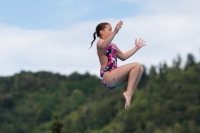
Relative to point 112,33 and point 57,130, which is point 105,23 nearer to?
point 112,33

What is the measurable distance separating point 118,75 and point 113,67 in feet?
1.36

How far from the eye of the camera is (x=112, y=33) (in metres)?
19.3

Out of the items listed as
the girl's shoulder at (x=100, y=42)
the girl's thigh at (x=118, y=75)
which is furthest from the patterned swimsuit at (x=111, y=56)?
the girl's shoulder at (x=100, y=42)

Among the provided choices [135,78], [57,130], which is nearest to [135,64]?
[135,78]

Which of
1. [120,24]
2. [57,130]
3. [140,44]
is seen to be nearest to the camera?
[120,24]

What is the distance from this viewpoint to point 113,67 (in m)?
20.2

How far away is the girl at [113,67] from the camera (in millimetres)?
19719

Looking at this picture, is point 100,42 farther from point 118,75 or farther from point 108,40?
point 118,75

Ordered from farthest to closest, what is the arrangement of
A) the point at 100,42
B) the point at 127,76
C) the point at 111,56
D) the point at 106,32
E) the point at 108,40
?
1. the point at 111,56
2. the point at 127,76
3. the point at 100,42
4. the point at 106,32
5. the point at 108,40

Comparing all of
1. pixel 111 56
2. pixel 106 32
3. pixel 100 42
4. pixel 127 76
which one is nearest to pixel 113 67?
pixel 111 56

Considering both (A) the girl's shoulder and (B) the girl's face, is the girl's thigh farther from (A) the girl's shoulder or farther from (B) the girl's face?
(B) the girl's face

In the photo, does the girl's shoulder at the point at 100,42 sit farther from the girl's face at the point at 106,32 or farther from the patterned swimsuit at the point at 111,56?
the patterned swimsuit at the point at 111,56

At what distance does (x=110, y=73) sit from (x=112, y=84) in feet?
0.93

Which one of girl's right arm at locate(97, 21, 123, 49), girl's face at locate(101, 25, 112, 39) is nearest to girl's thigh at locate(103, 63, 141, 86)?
girl's right arm at locate(97, 21, 123, 49)
